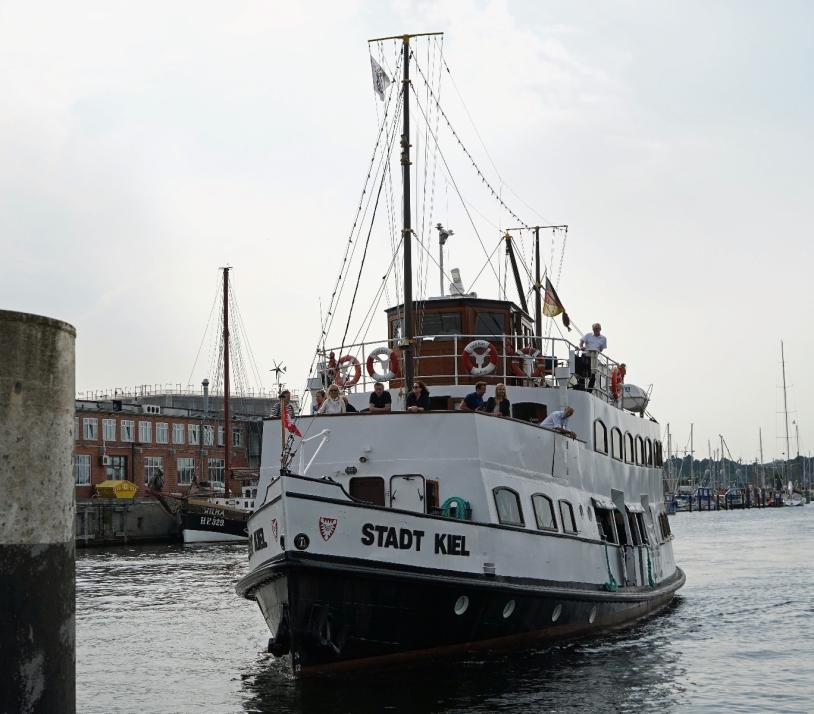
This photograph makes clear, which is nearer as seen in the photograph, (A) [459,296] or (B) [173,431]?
(A) [459,296]

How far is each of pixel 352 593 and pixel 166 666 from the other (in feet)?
18.0

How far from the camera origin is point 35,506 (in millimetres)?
8586

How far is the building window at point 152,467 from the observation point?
2980 inches

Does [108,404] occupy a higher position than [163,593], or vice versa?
[108,404]

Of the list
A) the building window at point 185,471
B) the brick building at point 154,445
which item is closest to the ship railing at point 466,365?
the brick building at point 154,445

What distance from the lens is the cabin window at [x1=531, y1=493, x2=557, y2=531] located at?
58.1 ft

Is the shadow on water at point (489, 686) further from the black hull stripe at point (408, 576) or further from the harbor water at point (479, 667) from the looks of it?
the black hull stripe at point (408, 576)

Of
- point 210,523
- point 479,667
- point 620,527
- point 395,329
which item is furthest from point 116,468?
point 479,667

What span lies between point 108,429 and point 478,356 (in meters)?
57.4

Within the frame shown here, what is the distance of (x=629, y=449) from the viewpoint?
79.4 ft

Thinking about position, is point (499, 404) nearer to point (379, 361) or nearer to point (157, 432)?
point (379, 361)

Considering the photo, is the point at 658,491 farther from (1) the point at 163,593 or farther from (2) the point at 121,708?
(2) the point at 121,708

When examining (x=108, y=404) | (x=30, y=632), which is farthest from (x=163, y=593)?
(x=108, y=404)

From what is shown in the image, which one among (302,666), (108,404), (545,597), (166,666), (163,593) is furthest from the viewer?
(108,404)
